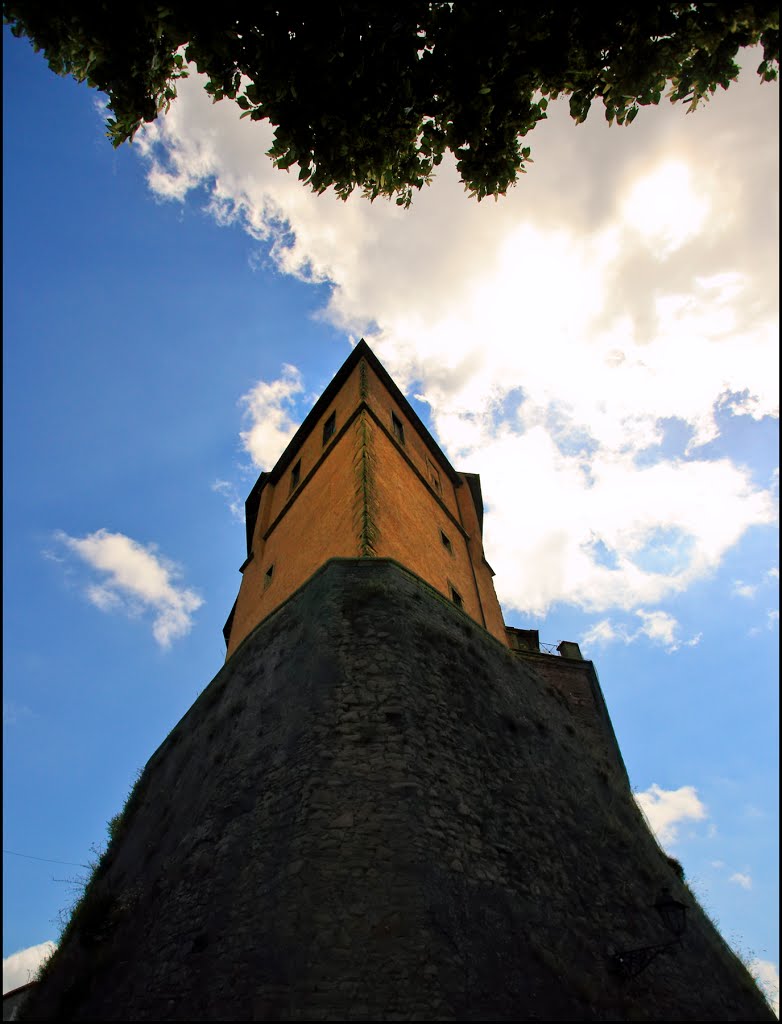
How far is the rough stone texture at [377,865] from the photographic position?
4.71 metres

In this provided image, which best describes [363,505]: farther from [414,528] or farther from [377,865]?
[377,865]

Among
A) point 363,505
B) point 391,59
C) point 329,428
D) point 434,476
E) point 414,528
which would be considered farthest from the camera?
point 434,476

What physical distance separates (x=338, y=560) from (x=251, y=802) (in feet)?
14.3

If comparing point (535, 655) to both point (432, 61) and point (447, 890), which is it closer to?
point (447, 890)

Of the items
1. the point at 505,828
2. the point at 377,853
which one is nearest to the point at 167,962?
the point at 377,853

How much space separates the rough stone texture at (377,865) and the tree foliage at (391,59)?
22.3ft

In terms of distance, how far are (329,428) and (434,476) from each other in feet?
11.9

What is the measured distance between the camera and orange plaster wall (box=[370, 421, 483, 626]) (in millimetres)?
11086

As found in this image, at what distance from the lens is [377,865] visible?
5.29 m

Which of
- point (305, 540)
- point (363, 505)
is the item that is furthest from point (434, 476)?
point (363, 505)

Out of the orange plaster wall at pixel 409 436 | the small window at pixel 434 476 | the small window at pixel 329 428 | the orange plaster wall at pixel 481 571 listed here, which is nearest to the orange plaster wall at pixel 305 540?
the small window at pixel 329 428

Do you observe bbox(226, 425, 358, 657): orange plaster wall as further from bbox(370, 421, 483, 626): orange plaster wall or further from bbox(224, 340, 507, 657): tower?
bbox(370, 421, 483, 626): orange plaster wall

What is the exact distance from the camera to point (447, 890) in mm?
5285

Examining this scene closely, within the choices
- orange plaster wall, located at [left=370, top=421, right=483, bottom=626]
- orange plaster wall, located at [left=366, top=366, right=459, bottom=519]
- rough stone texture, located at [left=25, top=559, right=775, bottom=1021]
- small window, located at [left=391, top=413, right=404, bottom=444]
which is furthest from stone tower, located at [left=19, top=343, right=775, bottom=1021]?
small window, located at [left=391, top=413, right=404, bottom=444]
